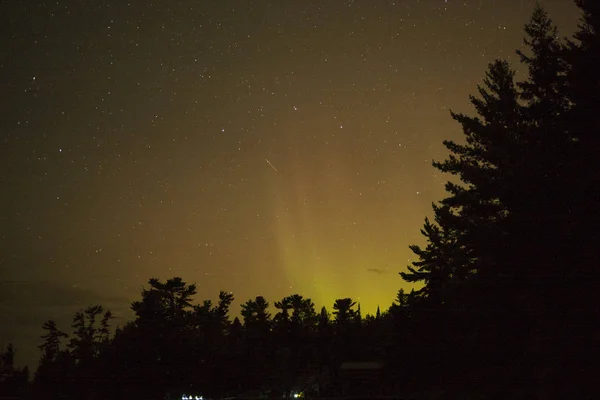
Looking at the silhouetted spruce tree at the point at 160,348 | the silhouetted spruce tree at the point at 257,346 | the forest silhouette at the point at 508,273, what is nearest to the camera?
the forest silhouette at the point at 508,273

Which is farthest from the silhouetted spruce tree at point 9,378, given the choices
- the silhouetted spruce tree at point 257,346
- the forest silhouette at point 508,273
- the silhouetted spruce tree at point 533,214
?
the silhouetted spruce tree at point 533,214

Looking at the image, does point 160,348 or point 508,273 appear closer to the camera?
point 508,273

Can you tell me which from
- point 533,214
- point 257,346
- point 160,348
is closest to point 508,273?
point 533,214

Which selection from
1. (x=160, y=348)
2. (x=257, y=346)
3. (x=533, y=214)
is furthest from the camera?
(x=257, y=346)

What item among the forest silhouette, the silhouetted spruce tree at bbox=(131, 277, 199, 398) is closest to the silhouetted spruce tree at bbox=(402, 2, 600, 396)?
the forest silhouette

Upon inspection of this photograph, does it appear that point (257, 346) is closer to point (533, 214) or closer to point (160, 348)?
point (160, 348)

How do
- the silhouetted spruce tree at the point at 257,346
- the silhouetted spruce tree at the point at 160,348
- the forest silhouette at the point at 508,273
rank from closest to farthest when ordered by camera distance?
1. the forest silhouette at the point at 508,273
2. the silhouetted spruce tree at the point at 160,348
3. the silhouetted spruce tree at the point at 257,346

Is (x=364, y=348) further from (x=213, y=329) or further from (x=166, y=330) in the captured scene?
(x=166, y=330)

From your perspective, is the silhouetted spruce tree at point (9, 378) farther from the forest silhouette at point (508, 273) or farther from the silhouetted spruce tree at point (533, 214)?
the silhouetted spruce tree at point (533, 214)

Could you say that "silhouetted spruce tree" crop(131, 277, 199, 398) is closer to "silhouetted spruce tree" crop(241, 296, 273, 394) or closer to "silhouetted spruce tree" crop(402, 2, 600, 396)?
"silhouetted spruce tree" crop(241, 296, 273, 394)

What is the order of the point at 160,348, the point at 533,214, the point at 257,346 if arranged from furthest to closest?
the point at 257,346 → the point at 160,348 → the point at 533,214

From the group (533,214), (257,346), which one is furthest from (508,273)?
(257,346)

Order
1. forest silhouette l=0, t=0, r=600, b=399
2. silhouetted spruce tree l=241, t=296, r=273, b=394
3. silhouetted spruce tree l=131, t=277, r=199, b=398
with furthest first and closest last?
silhouetted spruce tree l=241, t=296, r=273, b=394, silhouetted spruce tree l=131, t=277, r=199, b=398, forest silhouette l=0, t=0, r=600, b=399

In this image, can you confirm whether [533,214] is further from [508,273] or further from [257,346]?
[257,346]
